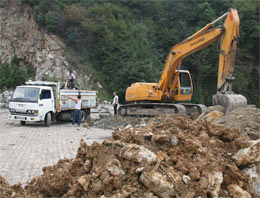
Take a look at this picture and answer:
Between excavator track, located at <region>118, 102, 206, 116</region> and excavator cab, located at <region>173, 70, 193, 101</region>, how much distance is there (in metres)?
0.58

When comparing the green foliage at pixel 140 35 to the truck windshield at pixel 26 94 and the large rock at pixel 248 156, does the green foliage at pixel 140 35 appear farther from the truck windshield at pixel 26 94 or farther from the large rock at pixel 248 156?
the large rock at pixel 248 156

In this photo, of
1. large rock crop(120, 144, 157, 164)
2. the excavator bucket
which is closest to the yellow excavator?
the excavator bucket

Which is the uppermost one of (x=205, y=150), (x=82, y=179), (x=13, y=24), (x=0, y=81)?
(x=13, y=24)

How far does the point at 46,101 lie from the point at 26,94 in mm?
1064

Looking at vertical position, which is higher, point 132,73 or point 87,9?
point 87,9

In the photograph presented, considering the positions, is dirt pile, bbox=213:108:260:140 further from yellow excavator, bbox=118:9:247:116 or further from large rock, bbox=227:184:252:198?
yellow excavator, bbox=118:9:247:116

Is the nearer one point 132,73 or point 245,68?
point 132,73

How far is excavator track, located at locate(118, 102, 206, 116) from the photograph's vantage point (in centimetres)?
1559

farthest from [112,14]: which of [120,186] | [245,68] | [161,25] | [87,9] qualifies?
[120,186]

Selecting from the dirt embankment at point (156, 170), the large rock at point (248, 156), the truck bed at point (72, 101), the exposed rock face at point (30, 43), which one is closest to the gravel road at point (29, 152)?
the dirt embankment at point (156, 170)

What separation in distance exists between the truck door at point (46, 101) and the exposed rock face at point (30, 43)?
2037 centimetres

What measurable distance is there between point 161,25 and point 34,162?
156 ft

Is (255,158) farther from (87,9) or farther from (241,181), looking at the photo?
(87,9)

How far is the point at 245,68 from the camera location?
147ft
